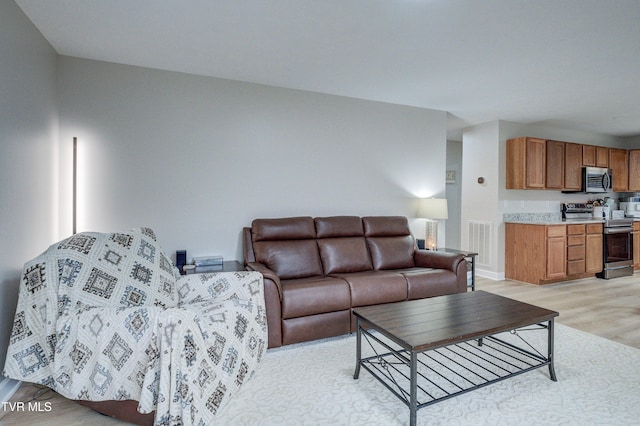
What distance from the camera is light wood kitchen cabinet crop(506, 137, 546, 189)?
481cm

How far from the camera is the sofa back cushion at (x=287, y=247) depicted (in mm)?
3066

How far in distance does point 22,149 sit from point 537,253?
563cm

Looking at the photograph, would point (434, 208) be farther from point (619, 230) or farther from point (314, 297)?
point (619, 230)

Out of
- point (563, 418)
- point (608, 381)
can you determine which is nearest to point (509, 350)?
point (608, 381)

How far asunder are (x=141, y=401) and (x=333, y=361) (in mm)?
1308

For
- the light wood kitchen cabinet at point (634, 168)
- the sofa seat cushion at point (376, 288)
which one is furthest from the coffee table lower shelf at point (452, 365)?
the light wood kitchen cabinet at point (634, 168)

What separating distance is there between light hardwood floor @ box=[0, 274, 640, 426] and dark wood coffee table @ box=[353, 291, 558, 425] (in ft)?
3.53

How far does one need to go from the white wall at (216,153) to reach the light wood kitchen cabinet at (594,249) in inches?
116

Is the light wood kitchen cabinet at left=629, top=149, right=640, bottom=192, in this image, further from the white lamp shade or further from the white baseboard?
the white baseboard

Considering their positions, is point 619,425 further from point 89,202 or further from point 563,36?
point 89,202

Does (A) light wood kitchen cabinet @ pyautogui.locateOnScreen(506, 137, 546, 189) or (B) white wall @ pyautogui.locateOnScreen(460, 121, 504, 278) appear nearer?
(A) light wood kitchen cabinet @ pyautogui.locateOnScreen(506, 137, 546, 189)

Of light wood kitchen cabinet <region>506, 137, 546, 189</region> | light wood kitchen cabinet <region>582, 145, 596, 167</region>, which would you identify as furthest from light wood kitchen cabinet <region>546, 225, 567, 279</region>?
light wood kitchen cabinet <region>582, 145, 596, 167</region>

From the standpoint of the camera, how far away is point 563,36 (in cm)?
249

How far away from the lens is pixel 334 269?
3232mm
